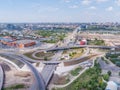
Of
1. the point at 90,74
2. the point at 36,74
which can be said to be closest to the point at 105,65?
the point at 90,74

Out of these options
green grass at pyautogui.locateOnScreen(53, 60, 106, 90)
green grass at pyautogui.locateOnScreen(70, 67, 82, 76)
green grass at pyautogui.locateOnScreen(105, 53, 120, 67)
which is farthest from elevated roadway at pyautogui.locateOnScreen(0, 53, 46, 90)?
green grass at pyautogui.locateOnScreen(105, 53, 120, 67)

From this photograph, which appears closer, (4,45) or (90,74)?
(90,74)

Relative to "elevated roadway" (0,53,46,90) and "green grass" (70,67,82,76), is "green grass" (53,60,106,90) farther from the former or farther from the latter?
"elevated roadway" (0,53,46,90)

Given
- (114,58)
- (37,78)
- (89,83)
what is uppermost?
(89,83)

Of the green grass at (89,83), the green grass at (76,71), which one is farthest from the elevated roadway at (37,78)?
the green grass at (76,71)

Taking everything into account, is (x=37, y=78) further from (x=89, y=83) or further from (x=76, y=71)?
(x=89, y=83)

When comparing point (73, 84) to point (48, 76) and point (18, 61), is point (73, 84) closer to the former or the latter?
point (48, 76)

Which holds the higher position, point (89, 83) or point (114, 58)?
point (89, 83)

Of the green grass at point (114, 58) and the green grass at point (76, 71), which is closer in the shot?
the green grass at point (76, 71)

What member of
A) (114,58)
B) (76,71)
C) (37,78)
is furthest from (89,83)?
(114,58)

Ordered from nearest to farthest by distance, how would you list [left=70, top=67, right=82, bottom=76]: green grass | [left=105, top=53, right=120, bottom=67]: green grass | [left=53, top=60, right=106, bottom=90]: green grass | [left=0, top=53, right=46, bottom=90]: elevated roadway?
[left=53, top=60, right=106, bottom=90]: green grass
[left=0, top=53, right=46, bottom=90]: elevated roadway
[left=70, top=67, right=82, bottom=76]: green grass
[left=105, top=53, right=120, bottom=67]: green grass

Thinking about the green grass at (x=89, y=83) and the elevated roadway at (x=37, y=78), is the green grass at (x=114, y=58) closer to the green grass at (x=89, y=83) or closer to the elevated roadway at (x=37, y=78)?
the green grass at (x=89, y=83)
